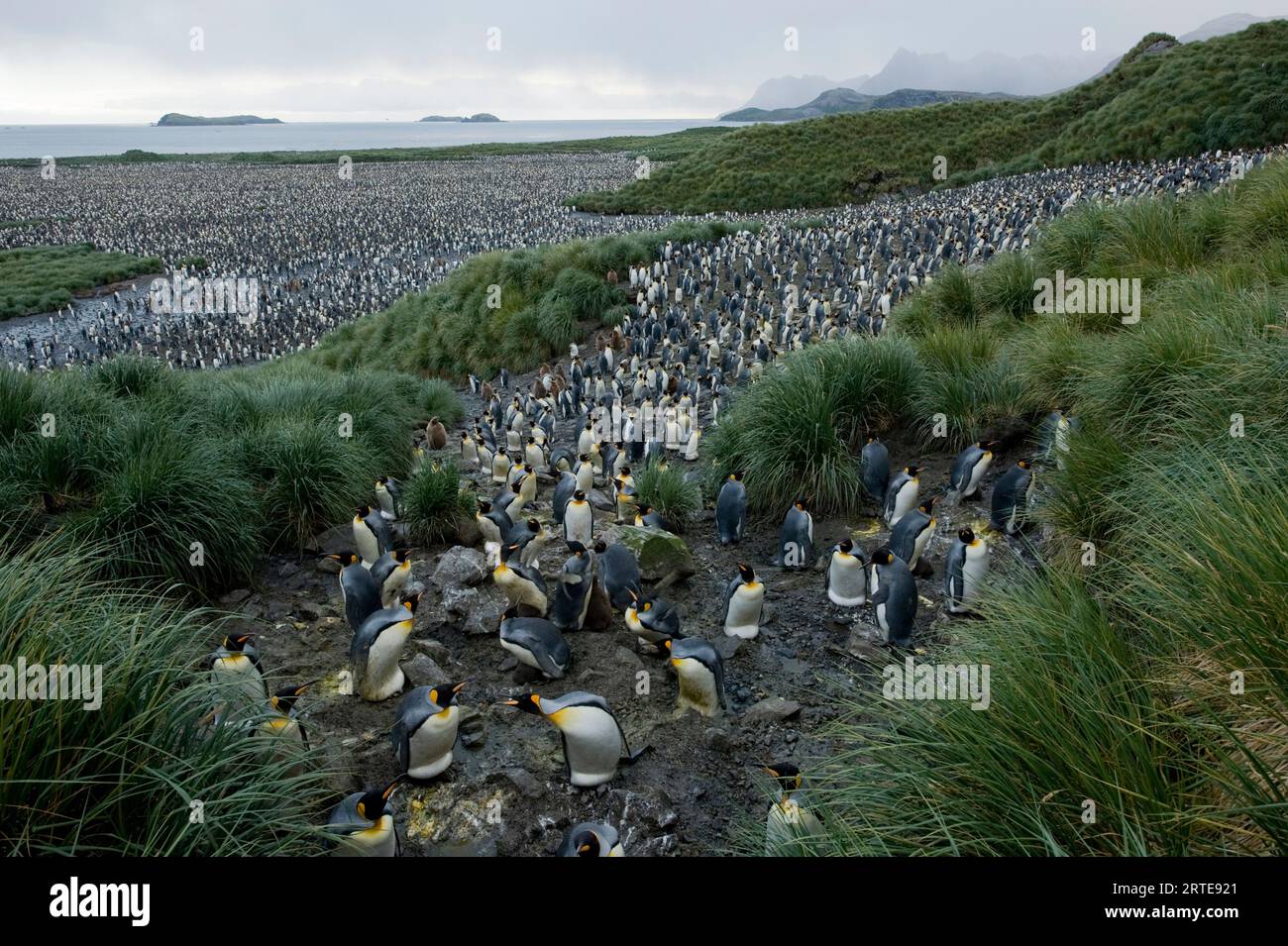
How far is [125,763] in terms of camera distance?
303cm

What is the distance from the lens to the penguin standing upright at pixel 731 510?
25.9 ft

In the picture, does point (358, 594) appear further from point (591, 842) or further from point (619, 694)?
point (591, 842)

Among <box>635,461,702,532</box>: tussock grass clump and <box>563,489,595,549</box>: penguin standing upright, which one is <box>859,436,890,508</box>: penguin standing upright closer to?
<box>635,461,702,532</box>: tussock grass clump

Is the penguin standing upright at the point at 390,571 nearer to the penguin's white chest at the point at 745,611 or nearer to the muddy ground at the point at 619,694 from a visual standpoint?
the muddy ground at the point at 619,694

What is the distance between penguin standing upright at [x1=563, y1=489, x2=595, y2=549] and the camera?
8.05m

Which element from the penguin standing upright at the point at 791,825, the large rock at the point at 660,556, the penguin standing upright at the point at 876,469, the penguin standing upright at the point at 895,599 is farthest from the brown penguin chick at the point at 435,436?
the penguin standing upright at the point at 791,825

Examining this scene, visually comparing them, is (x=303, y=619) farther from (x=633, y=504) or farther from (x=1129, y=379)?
(x=1129, y=379)

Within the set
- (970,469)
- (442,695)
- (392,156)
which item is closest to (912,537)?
A: (970,469)

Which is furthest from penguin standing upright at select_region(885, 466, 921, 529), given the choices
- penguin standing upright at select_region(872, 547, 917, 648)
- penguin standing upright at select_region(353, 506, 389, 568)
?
penguin standing upright at select_region(353, 506, 389, 568)

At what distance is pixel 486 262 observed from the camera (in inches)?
895

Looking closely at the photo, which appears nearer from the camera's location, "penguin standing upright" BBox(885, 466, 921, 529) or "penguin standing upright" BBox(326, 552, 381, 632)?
"penguin standing upright" BBox(326, 552, 381, 632)

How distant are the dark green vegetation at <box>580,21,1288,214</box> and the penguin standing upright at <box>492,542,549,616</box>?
32125 mm
